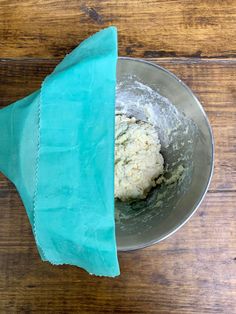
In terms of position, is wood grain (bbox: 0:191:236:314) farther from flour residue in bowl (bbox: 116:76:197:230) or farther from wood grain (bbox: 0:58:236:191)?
wood grain (bbox: 0:58:236:191)

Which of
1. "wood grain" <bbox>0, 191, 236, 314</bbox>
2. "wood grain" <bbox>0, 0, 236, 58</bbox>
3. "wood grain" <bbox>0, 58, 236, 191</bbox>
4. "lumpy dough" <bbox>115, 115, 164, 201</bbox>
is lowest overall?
"wood grain" <bbox>0, 191, 236, 314</bbox>

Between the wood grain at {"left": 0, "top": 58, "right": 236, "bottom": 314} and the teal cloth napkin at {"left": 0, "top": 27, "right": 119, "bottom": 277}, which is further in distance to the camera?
the wood grain at {"left": 0, "top": 58, "right": 236, "bottom": 314}

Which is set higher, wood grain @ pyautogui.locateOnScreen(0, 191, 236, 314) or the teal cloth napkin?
the teal cloth napkin

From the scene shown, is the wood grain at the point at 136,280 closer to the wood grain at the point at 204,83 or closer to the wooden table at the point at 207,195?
the wooden table at the point at 207,195

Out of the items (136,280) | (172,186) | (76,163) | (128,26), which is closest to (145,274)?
(136,280)

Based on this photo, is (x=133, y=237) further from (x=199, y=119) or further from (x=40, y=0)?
(x=40, y=0)

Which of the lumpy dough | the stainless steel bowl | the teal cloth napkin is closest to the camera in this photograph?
the teal cloth napkin

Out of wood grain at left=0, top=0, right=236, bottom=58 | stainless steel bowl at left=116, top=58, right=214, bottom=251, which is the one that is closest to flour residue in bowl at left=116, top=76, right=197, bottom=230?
stainless steel bowl at left=116, top=58, right=214, bottom=251
